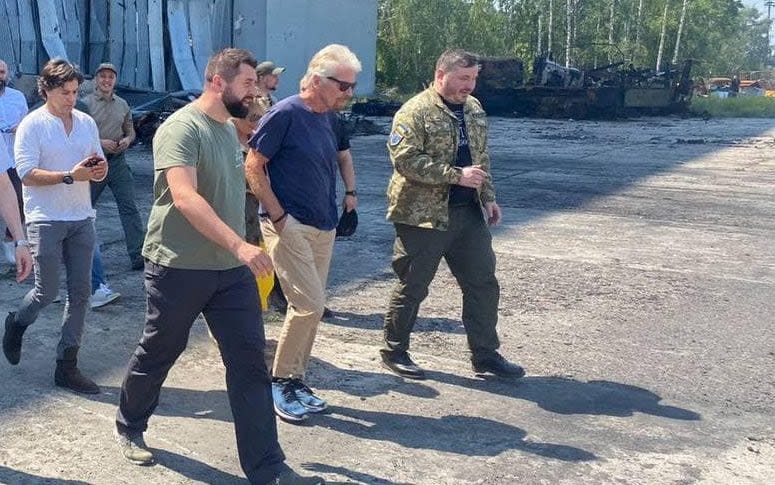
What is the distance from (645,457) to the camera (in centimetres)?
443

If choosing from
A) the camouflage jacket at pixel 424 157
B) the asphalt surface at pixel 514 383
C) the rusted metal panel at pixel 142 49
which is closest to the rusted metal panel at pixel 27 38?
the rusted metal panel at pixel 142 49

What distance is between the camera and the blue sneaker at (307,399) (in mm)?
4766

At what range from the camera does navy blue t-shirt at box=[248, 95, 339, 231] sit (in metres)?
4.73

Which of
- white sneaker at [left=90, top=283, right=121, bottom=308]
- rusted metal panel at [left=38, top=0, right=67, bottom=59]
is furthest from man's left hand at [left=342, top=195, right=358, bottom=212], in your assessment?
rusted metal panel at [left=38, top=0, right=67, bottom=59]

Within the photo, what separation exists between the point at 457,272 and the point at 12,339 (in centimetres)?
245

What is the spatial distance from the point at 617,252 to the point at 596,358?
3389 mm

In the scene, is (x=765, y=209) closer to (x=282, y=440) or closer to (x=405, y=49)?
(x=282, y=440)

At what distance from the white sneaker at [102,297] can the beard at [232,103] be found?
319 cm

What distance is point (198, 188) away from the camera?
3844 millimetres

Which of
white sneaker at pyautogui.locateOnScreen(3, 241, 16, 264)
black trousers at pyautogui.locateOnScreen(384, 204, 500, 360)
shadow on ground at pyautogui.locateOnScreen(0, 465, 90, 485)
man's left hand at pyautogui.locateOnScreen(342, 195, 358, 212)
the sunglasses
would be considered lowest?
white sneaker at pyautogui.locateOnScreen(3, 241, 16, 264)

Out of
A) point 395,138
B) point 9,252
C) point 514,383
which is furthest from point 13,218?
point 9,252

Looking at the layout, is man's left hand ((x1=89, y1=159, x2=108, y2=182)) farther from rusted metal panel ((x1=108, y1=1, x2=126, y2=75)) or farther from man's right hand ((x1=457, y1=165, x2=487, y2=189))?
rusted metal panel ((x1=108, y1=1, x2=126, y2=75))

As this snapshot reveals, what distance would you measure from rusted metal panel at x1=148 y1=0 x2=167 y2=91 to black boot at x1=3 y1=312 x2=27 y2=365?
18752 millimetres

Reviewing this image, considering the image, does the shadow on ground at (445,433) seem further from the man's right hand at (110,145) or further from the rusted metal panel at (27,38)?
the rusted metal panel at (27,38)
